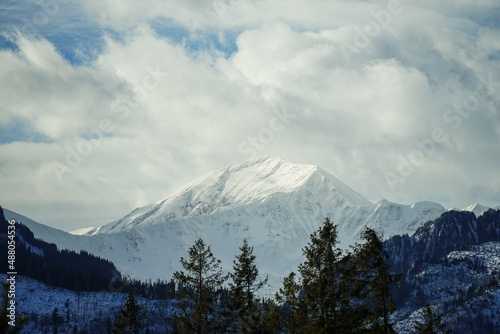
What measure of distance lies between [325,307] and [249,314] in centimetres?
820

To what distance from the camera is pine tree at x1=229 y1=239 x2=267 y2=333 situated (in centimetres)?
4781

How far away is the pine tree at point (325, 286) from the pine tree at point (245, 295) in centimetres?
609

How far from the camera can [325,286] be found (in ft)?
140

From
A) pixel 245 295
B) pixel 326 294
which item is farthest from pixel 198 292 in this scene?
→ pixel 326 294

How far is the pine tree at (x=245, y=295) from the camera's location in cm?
4781

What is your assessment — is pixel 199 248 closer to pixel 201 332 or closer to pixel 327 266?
pixel 201 332

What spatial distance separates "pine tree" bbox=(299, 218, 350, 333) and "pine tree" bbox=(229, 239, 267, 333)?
6.09m

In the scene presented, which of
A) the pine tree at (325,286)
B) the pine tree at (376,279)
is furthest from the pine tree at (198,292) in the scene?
the pine tree at (376,279)

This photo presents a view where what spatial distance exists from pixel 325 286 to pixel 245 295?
11374mm

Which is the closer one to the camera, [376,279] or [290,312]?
[376,279]

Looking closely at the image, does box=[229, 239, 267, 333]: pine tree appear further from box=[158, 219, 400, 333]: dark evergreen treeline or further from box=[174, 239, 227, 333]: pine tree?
box=[174, 239, 227, 333]: pine tree

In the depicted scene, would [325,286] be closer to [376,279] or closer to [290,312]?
[376,279]

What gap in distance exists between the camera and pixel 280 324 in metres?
44.8

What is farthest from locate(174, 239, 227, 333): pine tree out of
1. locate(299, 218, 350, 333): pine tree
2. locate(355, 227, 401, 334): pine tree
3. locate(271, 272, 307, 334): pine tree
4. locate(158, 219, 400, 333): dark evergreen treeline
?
locate(355, 227, 401, 334): pine tree
